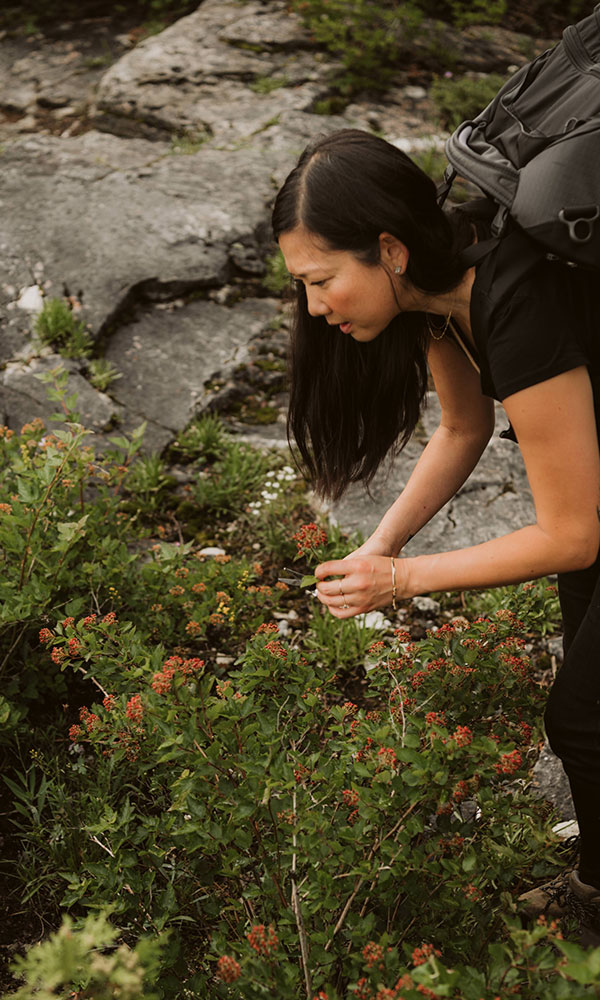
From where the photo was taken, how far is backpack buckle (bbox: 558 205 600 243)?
1600 mm

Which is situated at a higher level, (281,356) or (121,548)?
(121,548)

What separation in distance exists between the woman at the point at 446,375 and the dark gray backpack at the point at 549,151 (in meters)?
0.10

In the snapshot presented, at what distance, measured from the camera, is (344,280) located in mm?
1997

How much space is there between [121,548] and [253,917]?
1392mm

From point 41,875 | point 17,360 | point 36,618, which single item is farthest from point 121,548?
point 17,360

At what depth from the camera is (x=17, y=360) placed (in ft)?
14.3

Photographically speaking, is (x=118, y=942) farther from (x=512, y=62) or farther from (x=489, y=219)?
(x=512, y=62)

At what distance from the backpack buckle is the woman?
0.38 feet

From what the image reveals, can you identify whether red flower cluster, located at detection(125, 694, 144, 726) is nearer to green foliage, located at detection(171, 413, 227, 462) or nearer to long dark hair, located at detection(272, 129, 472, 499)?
long dark hair, located at detection(272, 129, 472, 499)

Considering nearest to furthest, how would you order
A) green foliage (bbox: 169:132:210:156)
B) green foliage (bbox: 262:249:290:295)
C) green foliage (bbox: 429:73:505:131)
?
green foliage (bbox: 262:249:290:295) → green foliage (bbox: 169:132:210:156) → green foliage (bbox: 429:73:505:131)

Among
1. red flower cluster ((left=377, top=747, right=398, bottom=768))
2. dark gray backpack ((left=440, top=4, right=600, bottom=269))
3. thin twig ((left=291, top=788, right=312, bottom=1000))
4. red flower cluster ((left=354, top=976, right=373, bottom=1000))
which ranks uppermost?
dark gray backpack ((left=440, top=4, right=600, bottom=269))

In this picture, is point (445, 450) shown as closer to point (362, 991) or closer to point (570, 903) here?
point (570, 903)

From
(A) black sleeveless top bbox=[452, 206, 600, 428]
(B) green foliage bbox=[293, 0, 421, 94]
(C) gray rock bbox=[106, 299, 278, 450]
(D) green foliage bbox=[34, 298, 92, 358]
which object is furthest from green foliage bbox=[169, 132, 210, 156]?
(A) black sleeveless top bbox=[452, 206, 600, 428]

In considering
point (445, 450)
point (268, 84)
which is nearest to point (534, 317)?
point (445, 450)
